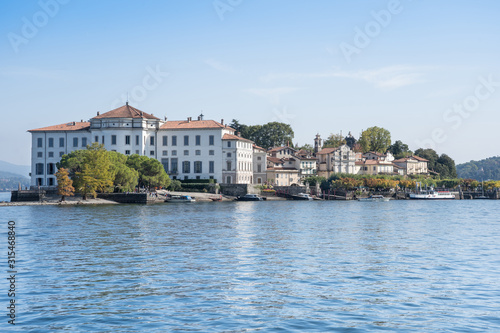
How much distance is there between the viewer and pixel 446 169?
153m

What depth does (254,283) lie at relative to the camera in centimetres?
1841

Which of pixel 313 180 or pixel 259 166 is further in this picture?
pixel 313 180

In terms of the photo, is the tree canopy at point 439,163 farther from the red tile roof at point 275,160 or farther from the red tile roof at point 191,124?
the red tile roof at point 191,124

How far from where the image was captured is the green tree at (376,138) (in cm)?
15012

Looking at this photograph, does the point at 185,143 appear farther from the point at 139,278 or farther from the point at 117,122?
the point at 139,278

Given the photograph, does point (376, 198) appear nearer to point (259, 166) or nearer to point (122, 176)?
point (259, 166)

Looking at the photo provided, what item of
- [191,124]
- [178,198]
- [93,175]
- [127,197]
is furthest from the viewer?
[191,124]

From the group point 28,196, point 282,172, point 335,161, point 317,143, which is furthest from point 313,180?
point 28,196

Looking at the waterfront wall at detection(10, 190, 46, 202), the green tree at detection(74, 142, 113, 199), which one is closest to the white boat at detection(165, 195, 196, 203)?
the green tree at detection(74, 142, 113, 199)

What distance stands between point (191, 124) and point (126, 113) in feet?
33.5

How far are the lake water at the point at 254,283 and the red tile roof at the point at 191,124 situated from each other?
61368 mm

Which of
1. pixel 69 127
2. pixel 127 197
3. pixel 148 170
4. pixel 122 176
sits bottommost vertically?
pixel 127 197

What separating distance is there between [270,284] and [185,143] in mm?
76534

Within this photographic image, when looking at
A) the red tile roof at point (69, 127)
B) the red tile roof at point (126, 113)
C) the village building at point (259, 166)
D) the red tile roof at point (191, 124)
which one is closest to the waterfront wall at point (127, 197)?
the red tile roof at point (126, 113)
